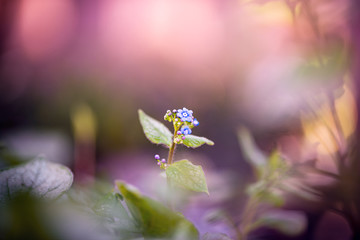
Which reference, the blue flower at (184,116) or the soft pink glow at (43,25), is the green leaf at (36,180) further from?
the soft pink glow at (43,25)

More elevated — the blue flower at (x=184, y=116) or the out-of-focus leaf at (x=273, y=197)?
the blue flower at (x=184, y=116)

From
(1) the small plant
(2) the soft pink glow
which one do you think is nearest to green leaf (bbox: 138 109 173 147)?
(1) the small plant

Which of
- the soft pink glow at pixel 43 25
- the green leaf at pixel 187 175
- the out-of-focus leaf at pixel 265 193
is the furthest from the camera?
the soft pink glow at pixel 43 25

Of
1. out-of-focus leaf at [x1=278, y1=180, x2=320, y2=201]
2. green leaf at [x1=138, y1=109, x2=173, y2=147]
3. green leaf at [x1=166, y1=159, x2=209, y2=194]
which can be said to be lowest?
out-of-focus leaf at [x1=278, y1=180, x2=320, y2=201]

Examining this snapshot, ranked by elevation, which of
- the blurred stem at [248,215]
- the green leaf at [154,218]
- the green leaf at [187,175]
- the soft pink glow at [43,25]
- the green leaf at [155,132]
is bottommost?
the blurred stem at [248,215]

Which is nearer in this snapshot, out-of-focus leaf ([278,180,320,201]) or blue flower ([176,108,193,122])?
blue flower ([176,108,193,122])

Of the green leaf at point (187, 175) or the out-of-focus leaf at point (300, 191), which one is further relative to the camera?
the out-of-focus leaf at point (300, 191)

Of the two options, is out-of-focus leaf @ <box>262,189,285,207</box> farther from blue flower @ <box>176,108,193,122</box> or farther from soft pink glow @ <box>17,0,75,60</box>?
soft pink glow @ <box>17,0,75,60</box>

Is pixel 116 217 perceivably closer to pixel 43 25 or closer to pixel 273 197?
pixel 273 197

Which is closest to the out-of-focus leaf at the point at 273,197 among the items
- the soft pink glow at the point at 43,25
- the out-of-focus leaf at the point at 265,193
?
the out-of-focus leaf at the point at 265,193
